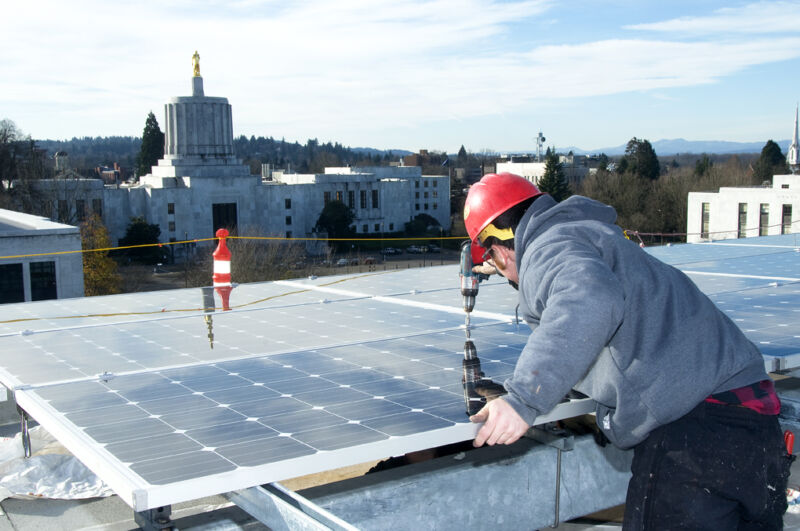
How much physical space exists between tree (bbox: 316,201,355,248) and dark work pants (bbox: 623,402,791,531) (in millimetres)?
90485

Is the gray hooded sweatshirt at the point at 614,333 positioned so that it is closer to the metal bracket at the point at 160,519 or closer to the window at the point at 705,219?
the metal bracket at the point at 160,519

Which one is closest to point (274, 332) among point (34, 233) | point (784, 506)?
point (784, 506)

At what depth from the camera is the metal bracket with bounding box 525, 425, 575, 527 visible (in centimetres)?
483

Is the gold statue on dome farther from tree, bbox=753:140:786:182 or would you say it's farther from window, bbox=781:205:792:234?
tree, bbox=753:140:786:182

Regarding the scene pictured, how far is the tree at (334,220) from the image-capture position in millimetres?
93938

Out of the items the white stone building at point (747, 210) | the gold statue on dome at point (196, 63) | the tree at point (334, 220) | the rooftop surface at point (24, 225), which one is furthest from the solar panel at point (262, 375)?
the tree at point (334, 220)

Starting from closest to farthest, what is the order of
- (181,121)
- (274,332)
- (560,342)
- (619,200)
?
(560,342) → (274,332) → (181,121) → (619,200)

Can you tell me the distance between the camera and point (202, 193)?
84.4 metres

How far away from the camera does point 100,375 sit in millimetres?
5625

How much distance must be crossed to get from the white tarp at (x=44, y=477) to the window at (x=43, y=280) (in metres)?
25.9

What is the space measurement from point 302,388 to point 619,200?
8829cm

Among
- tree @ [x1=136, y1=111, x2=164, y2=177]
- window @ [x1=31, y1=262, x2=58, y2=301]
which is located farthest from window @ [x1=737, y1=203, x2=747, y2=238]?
tree @ [x1=136, y1=111, x2=164, y2=177]

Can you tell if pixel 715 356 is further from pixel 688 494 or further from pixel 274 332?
pixel 274 332

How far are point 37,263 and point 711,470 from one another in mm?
31888
